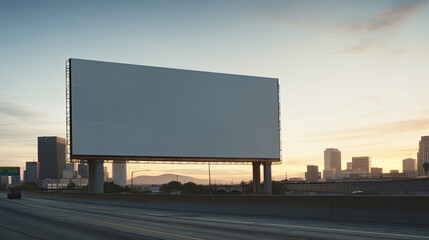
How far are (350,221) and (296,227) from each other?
339 centimetres

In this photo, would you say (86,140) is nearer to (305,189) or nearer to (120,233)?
(120,233)

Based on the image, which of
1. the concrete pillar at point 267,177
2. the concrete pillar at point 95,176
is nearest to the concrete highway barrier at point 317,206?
the concrete pillar at point 95,176

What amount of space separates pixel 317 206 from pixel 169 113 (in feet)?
163

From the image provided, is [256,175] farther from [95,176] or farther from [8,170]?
[8,170]

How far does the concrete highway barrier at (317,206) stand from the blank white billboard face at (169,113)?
2936 cm

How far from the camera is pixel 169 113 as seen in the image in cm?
7131

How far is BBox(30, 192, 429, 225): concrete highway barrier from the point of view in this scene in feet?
61.6

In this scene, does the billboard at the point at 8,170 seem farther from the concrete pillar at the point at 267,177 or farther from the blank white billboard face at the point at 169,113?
the concrete pillar at the point at 267,177

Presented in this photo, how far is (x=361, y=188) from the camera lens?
103 meters

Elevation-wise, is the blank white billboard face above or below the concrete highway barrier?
A: above

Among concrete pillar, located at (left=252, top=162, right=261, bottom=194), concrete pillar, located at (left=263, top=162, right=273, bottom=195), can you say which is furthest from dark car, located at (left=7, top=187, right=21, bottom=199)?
concrete pillar, located at (left=263, top=162, right=273, bottom=195)

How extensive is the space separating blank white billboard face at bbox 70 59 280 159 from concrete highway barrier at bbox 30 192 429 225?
29.4m

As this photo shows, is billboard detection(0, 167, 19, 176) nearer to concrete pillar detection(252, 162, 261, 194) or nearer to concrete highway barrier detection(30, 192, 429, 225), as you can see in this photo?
concrete pillar detection(252, 162, 261, 194)

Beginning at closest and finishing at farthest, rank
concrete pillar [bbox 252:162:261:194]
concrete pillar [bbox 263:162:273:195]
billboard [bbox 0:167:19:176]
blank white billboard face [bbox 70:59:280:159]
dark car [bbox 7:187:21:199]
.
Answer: blank white billboard face [bbox 70:59:280:159]
dark car [bbox 7:187:21:199]
concrete pillar [bbox 263:162:273:195]
concrete pillar [bbox 252:162:261:194]
billboard [bbox 0:167:19:176]
